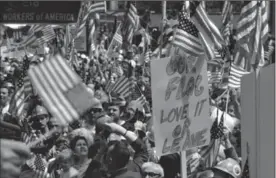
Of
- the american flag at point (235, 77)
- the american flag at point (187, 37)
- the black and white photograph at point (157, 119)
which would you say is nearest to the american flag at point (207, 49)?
the black and white photograph at point (157, 119)

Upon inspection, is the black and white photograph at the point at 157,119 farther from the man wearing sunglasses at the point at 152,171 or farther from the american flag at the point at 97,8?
the american flag at the point at 97,8

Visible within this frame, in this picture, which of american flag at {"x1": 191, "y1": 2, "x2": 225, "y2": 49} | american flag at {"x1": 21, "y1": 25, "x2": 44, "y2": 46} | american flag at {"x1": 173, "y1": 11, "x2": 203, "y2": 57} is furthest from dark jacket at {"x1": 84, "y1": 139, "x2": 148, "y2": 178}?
american flag at {"x1": 21, "y1": 25, "x2": 44, "y2": 46}

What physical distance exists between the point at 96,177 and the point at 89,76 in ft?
31.8

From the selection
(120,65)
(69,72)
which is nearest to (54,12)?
(69,72)

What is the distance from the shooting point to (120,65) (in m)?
17.0

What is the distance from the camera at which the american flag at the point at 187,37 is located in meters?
6.14

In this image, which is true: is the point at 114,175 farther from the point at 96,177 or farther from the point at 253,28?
the point at 253,28

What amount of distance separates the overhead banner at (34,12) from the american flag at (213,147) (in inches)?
88.6

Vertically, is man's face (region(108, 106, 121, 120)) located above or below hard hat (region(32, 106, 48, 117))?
below

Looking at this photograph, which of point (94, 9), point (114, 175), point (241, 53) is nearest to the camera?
point (114, 175)

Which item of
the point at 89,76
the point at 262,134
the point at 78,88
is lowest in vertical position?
the point at 89,76

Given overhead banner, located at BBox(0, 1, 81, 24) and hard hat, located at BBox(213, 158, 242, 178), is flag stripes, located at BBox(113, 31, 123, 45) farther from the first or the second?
hard hat, located at BBox(213, 158, 242, 178)

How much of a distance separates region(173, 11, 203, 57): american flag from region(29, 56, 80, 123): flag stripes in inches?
70.4

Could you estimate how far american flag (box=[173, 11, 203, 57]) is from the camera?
20.1 ft
